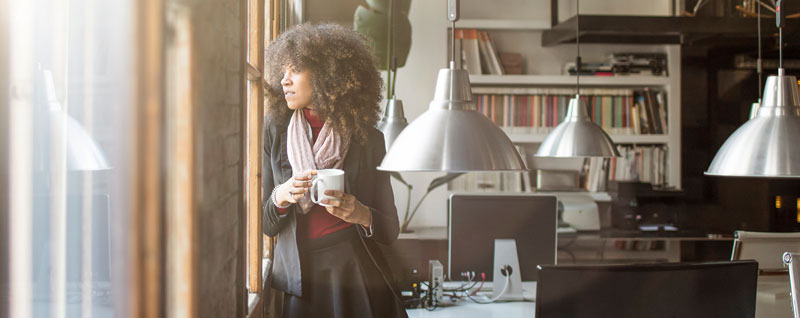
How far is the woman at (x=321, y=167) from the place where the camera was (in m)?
1.67

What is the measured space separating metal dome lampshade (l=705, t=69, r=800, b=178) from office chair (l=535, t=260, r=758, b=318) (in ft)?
1.18

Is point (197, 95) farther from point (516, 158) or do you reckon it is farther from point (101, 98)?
point (516, 158)

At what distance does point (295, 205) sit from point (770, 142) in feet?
4.02

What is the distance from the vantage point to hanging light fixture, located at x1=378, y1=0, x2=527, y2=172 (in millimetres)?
1070

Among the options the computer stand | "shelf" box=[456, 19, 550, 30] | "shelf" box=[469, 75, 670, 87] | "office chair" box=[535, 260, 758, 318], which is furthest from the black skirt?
"shelf" box=[456, 19, 550, 30]

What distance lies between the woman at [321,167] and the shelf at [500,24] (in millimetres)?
2241

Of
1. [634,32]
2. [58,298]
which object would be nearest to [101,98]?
[58,298]

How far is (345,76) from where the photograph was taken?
171 centimetres

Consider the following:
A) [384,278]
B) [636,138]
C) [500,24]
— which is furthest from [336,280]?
[636,138]

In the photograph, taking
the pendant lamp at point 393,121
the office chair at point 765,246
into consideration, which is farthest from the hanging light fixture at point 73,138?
the office chair at point 765,246

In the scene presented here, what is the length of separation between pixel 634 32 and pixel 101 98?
336 centimetres

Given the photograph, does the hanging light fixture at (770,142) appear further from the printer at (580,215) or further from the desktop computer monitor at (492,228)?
the printer at (580,215)

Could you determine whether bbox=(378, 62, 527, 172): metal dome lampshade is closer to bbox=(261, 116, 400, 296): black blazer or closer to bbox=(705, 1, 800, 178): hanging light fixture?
bbox=(261, 116, 400, 296): black blazer

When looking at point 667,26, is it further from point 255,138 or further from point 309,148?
point 255,138
